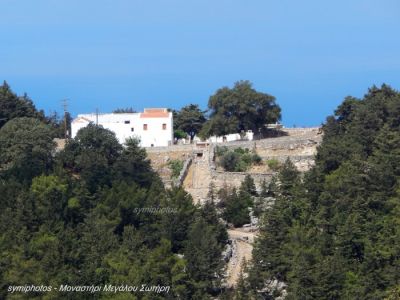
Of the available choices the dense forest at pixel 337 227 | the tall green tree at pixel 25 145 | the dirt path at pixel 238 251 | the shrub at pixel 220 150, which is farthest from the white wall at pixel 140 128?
the dirt path at pixel 238 251

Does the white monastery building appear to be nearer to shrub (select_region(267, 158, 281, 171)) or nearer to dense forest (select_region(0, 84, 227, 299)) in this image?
dense forest (select_region(0, 84, 227, 299))

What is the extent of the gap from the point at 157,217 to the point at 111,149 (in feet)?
39.6

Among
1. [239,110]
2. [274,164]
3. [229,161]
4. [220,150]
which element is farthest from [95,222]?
[239,110]

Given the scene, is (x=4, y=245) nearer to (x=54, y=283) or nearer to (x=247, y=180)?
(x=54, y=283)

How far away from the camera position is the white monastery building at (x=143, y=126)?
73812 millimetres

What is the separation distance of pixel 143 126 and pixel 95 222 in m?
24.3

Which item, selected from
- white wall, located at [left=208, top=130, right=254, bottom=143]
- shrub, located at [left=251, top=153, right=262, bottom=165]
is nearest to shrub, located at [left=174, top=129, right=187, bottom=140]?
white wall, located at [left=208, top=130, right=254, bottom=143]

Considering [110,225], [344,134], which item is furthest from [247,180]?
[110,225]

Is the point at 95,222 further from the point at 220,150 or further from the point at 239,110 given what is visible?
the point at 239,110

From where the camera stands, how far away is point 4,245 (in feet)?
158

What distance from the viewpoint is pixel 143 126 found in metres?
74.2

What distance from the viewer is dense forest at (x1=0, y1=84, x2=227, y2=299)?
147 ft

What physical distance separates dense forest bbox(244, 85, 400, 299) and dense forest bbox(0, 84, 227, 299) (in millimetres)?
2225

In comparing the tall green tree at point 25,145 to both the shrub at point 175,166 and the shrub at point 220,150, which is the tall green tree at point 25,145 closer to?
the shrub at point 175,166
